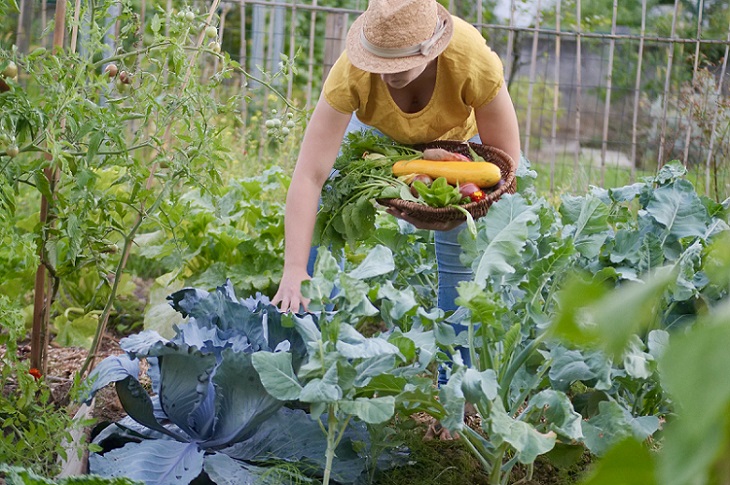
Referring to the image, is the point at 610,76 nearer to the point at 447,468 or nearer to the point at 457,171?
the point at 457,171

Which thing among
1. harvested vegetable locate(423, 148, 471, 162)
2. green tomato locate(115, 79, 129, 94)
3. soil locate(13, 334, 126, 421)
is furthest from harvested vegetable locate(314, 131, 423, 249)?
soil locate(13, 334, 126, 421)

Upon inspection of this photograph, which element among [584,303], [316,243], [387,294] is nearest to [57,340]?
[316,243]

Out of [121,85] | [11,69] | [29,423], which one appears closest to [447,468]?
[29,423]

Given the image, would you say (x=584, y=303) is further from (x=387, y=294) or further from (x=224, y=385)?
(x=224, y=385)

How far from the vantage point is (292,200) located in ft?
8.67

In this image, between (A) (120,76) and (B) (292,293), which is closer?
(A) (120,76)

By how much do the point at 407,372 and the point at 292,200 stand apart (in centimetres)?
75

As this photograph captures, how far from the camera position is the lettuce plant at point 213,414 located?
7.20 ft

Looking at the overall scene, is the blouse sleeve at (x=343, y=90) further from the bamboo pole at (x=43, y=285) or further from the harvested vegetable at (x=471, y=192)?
the bamboo pole at (x=43, y=285)

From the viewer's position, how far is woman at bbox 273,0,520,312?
2531 millimetres

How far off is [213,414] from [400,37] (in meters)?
1.21

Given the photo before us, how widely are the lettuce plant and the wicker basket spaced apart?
0.52 m

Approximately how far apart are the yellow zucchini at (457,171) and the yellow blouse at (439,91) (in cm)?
17

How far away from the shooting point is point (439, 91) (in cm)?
272
